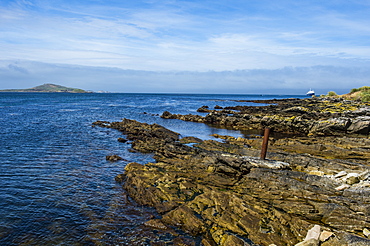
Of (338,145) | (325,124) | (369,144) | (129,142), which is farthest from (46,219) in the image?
(325,124)

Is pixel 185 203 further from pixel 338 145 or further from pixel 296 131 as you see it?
pixel 296 131

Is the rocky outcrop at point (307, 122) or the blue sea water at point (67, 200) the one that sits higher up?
the rocky outcrop at point (307, 122)

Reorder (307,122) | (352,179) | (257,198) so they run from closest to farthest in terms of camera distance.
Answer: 1. (257,198)
2. (352,179)
3. (307,122)

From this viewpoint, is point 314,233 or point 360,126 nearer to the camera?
point 314,233

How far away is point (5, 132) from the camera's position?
35969 mm

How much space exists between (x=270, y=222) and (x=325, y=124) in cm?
3325

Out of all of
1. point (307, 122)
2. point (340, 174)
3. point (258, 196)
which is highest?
point (307, 122)

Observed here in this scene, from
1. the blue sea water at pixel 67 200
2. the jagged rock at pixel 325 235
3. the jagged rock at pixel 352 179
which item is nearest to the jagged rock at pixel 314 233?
the jagged rock at pixel 325 235

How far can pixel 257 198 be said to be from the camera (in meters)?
13.9

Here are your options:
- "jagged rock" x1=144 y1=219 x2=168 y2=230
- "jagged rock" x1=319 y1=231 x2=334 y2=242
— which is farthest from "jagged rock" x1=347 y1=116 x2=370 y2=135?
"jagged rock" x1=144 y1=219 x2=168 y2=230

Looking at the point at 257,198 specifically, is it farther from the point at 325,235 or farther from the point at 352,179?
the point at 352,179

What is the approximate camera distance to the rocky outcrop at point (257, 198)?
10.8 metres

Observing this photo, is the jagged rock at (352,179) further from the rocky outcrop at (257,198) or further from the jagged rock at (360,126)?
the jagged rock at (360,126)

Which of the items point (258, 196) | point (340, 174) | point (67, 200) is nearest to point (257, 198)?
point (258, 196)
